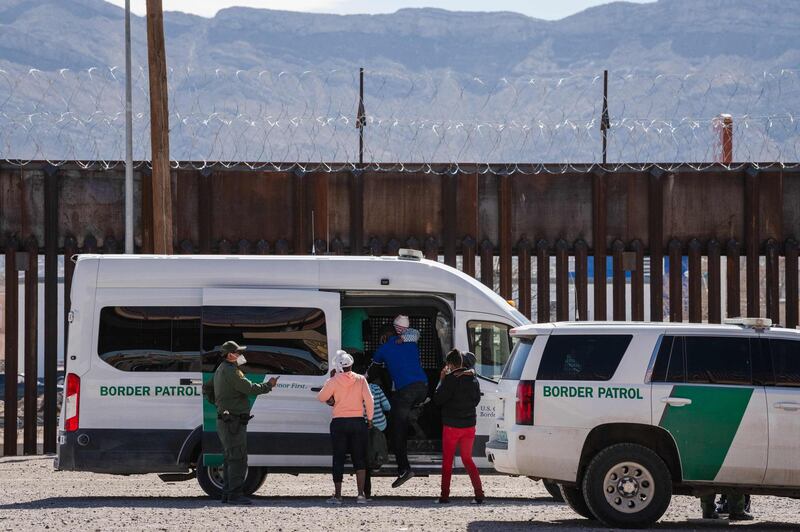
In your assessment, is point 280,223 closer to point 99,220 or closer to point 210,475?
point 99,220

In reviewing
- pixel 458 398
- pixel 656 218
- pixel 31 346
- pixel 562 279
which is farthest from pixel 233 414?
pixel 656 218

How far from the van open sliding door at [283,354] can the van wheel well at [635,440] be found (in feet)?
11.6

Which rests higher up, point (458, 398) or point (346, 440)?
point (458, 398)

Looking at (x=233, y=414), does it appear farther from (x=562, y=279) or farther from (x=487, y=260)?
(x=562, y=279)

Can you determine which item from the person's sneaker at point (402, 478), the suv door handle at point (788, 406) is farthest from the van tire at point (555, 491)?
the suv door handle at point (788, 406)

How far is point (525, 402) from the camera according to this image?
12852mm

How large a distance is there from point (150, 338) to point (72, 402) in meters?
1.01

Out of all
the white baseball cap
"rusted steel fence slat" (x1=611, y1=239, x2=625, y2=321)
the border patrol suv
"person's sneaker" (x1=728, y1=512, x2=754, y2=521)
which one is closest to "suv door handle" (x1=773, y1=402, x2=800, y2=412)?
the border patrol suv

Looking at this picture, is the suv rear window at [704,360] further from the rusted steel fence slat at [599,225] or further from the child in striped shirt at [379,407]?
the rusted steel fence slat at [599,225]

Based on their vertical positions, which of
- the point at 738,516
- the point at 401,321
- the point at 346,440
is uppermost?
the point at 401,321

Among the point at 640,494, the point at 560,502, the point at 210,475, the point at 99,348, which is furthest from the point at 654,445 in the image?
the point at 99,348

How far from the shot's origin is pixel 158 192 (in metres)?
20.5

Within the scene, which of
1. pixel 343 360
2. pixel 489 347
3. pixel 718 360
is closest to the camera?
pixel 718 360

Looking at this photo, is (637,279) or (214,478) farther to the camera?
(637,279)
